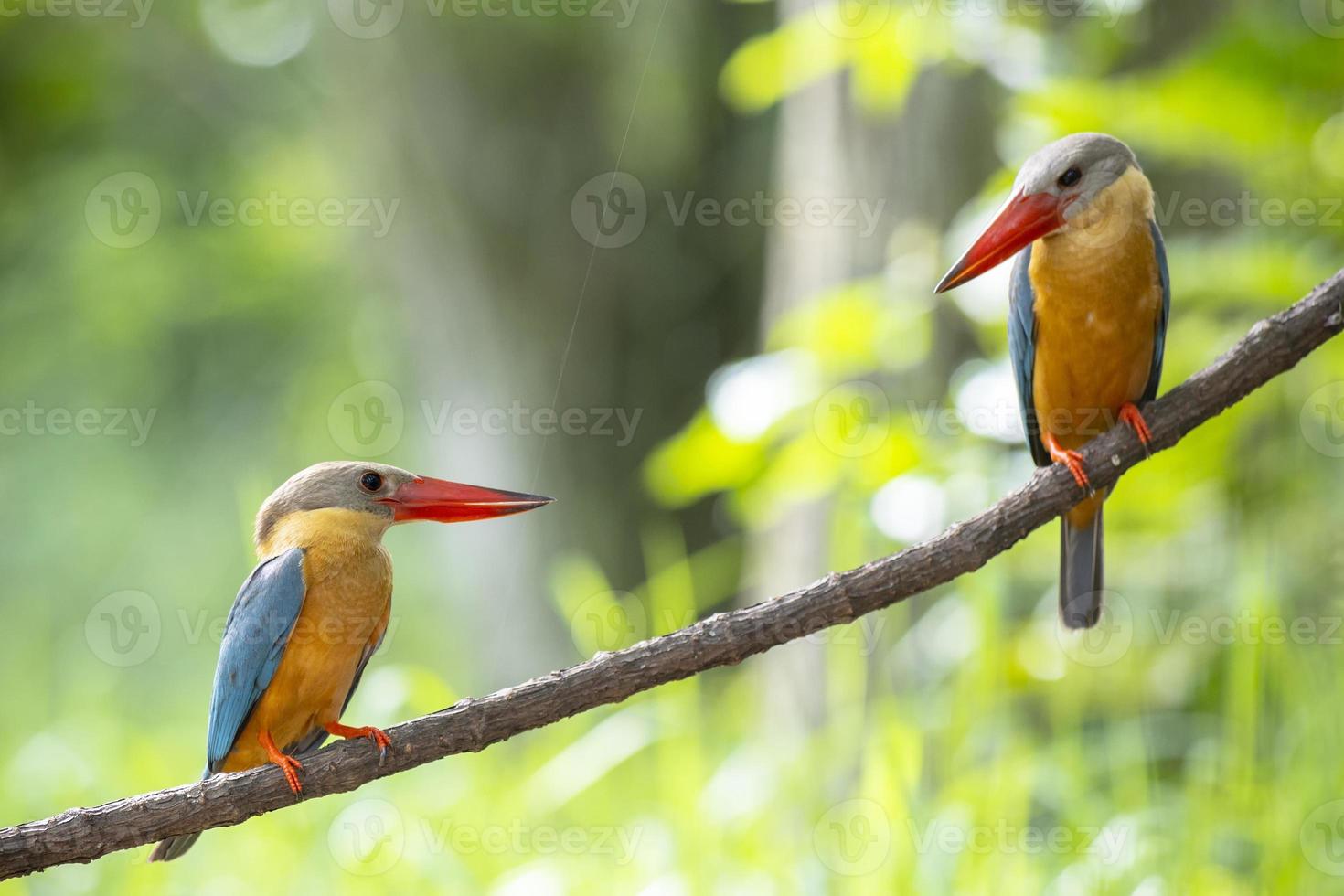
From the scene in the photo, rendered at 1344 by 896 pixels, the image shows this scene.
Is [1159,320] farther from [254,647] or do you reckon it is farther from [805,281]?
[805,281]

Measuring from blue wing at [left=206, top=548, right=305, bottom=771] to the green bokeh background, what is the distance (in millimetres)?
708

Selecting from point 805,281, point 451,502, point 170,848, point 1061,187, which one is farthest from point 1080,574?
point 805,281

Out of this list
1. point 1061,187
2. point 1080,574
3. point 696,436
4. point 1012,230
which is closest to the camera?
point 1012,230

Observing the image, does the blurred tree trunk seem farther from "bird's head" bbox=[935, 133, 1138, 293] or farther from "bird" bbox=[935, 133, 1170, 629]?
"bird's head" bbox=[935, 133, 1138, 293]

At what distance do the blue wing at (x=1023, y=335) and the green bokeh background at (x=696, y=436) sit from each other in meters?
0.31

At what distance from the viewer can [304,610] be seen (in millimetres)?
2035

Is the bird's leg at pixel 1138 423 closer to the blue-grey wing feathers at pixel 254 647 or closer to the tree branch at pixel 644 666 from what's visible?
the tree branch at pixel 644 666

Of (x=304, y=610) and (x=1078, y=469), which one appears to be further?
(x=304, y=610)

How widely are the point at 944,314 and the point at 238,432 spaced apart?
555 centimetres

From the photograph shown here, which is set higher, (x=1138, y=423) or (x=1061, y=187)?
(x=1061, y=187)

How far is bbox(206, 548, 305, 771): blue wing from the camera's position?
78.8 inches

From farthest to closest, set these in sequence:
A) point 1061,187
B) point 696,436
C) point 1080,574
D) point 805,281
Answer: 1. point 805,281
2. point 696,436
3. point 1080,574
4. point 1061,187

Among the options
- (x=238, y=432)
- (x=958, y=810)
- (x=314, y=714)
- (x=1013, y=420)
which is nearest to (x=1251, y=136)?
(x=1013, y=420)

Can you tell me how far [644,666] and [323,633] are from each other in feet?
2.48
